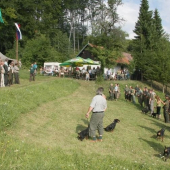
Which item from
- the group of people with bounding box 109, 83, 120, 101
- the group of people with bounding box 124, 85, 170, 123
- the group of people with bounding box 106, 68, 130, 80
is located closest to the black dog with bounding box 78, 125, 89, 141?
the group of people with bounding box 124, 85, 170, 123

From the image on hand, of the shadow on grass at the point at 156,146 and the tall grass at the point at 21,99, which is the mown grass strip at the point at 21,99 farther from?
the shadow on grass at the point at 156,146

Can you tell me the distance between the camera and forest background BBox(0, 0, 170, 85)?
29078 mm

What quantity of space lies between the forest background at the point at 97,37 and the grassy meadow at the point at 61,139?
1593cm

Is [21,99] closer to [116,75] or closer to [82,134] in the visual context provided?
[82,134]

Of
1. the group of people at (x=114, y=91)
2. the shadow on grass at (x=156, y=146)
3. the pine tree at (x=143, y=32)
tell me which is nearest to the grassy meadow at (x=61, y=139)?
Result: the shadow on grass at (x=156, y=146)

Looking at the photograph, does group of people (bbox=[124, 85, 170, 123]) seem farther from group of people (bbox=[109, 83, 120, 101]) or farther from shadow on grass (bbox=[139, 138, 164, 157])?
shadow on grass (bbox=[139, 138, 164, 157])

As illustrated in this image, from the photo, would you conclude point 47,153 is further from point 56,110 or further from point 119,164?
point 56,110

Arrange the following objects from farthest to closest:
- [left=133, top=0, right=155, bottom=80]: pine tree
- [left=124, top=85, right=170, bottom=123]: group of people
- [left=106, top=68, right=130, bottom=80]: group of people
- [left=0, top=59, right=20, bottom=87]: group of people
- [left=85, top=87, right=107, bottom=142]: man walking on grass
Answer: [left=133, top=0, right=155, bottom=80]: pine tree → [left=106, top=68, right=130, bottom=80]: group of people → [left=0, top=59, right=20, bottom=87]: group of people → [left=124, top=85, right=170, bottom=123]: group of people → [left=85, top=87, right=107, bottom=142]: man walking on grass

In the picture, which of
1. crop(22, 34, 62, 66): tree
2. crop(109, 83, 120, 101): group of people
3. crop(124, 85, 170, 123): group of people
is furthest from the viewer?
crop(22, 34, 62, 66): tree

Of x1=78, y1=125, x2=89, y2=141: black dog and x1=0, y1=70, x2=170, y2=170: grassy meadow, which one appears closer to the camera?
x1=0, y1=70, x2=170, y2=170: grassy meadow

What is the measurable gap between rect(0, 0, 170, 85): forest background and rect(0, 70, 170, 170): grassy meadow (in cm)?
1593

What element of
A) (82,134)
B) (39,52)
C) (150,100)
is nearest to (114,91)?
(150,100)

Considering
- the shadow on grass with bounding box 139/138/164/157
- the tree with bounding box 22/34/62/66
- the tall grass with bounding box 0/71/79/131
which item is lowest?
the shadow on grass with bounding box 139/138/164/157

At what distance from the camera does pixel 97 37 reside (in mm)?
29078
